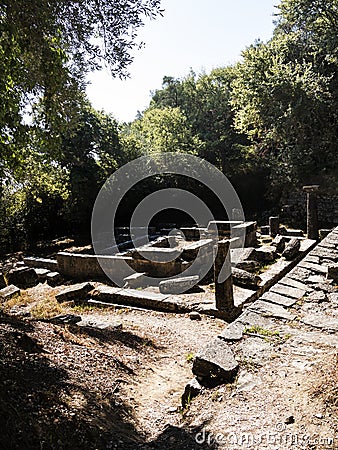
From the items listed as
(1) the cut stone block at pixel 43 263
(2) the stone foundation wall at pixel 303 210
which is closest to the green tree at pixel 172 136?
(2) the stone foundation wall at pixel 303 210

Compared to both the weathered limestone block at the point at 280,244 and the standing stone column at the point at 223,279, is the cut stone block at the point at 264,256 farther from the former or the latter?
the standing stone column at the point at 223,279

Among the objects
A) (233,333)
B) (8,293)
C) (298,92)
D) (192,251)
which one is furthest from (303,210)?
(233,333)

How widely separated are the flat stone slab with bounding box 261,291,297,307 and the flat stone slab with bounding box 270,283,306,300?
7 cm

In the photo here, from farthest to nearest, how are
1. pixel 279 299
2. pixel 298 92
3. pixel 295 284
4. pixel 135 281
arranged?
pixel 298 92
pixel 135 281
pixel 295 284
pixel 279 299

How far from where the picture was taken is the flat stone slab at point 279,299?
15.4ft

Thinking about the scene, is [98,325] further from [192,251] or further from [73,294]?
[192,251]

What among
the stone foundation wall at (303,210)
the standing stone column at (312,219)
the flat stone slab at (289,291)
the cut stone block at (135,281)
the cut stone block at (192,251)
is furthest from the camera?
the stone foundation wall at (303,210)

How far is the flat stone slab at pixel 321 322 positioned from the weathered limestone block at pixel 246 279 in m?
4.25

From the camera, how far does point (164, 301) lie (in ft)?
25.7

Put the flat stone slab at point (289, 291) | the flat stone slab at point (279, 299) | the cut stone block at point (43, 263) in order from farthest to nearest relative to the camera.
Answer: the cut stone block at point (43, 263), the flat stone slab at point (289, 291), the flat stone slab at point (279, 299)

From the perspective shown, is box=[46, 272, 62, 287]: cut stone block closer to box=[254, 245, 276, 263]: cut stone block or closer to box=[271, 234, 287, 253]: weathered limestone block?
box=[254, 245, 276, 263]: cut stone block

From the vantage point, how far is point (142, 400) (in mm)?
4023

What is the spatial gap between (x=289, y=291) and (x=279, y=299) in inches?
11.4

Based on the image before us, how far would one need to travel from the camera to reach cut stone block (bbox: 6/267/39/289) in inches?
412
